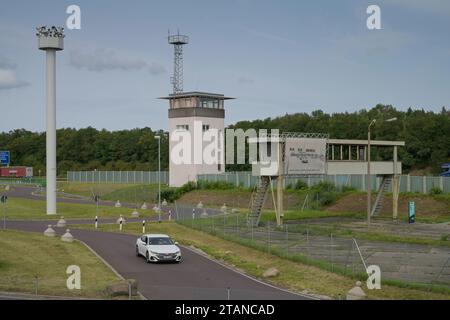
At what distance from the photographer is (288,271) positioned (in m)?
29.4

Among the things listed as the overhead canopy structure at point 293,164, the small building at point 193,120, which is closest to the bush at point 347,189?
the overhead canopy structure at point 293,164

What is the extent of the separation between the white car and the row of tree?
7651 cm

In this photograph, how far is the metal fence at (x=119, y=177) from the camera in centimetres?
10975

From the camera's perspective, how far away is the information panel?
49.1m

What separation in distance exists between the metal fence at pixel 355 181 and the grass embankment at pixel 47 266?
94.3 feet

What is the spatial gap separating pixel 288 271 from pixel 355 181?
46.6 metres

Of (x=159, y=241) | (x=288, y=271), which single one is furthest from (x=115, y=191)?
(x=288, y=271)

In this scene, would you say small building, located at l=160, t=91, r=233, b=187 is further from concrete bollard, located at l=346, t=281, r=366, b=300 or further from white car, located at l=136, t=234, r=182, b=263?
concrete bollard, located at l=346, t=281, r=366, b=300

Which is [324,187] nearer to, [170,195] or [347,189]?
[347,189]

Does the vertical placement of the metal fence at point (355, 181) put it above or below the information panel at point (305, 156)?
below

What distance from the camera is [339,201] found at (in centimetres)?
6950

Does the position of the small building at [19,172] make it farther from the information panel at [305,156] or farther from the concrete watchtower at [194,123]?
the information panel at [305,156]
